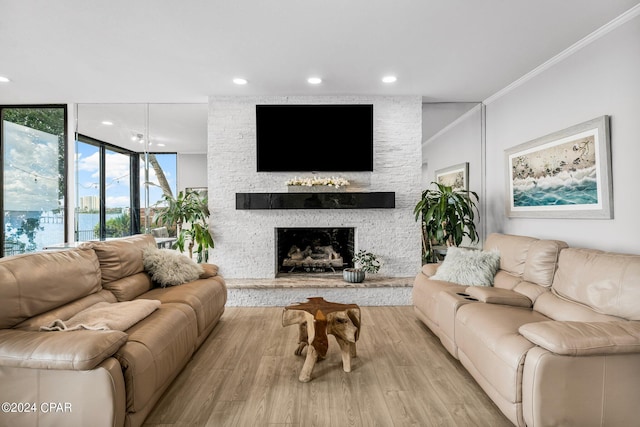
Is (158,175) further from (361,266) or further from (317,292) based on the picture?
Result: (361,266)

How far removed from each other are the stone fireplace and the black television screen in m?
0.97

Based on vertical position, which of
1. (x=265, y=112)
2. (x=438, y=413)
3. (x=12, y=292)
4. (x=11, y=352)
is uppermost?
(x=265, y=112)

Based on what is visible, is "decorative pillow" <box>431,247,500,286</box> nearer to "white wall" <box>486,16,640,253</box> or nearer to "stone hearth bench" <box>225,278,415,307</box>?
"white wall" <box>486,16,640,253</box>

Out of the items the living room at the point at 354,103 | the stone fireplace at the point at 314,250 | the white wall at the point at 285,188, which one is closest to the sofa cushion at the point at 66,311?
the living room at the point at 354,103

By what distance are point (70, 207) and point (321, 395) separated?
184 inches

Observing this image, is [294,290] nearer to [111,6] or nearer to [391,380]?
[391,380]

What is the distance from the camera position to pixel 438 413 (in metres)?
2.05

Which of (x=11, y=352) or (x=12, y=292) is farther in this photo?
(x=12, y=292)

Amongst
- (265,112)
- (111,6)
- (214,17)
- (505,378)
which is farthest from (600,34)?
(111,6)

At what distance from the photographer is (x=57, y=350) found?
5.31 ft

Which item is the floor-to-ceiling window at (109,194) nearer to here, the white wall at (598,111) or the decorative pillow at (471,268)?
the decorative pillow at (471,268)

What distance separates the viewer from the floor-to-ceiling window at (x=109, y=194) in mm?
4855

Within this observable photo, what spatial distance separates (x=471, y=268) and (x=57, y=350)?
327 cm

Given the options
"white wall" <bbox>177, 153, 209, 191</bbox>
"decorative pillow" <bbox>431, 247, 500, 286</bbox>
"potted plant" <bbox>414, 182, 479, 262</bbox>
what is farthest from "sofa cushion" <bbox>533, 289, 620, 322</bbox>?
"white wall" <bbox>177, 153, 209, 191</bbox>
